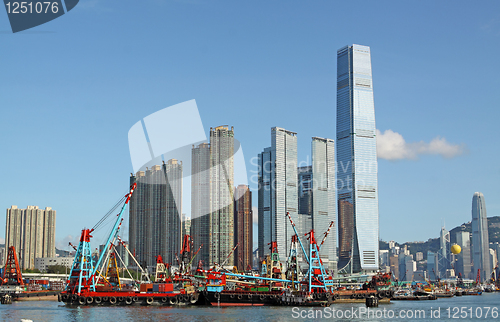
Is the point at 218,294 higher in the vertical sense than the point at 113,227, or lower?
lower

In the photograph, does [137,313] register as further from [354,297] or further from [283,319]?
[354,297]

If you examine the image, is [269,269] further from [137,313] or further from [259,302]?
[137,313]

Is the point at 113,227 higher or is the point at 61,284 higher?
the point at 113,227

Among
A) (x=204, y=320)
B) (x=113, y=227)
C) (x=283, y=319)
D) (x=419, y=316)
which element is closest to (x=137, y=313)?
(x=204, y=320)

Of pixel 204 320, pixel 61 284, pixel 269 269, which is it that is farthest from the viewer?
pixel 61 284

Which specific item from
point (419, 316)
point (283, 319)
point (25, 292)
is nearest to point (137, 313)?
point (283, 319)

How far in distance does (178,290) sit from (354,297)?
52.0 m

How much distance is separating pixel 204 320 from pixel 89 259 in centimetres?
4062

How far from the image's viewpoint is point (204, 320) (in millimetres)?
79375

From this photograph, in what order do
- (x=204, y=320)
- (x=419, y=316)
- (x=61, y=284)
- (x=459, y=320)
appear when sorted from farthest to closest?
(x=61, y=284), (x=419, y=316), (x=459, y=320), (x=204, y=320)

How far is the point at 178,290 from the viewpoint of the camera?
11106 centimetres

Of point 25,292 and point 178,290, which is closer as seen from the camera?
point 178,290

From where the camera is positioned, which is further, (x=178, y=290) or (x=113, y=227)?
(x=113, y=227)

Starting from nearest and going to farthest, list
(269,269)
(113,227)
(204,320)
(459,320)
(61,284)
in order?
(204,320)
(459,320)
(113,227)
(269,269)
(61,284)
